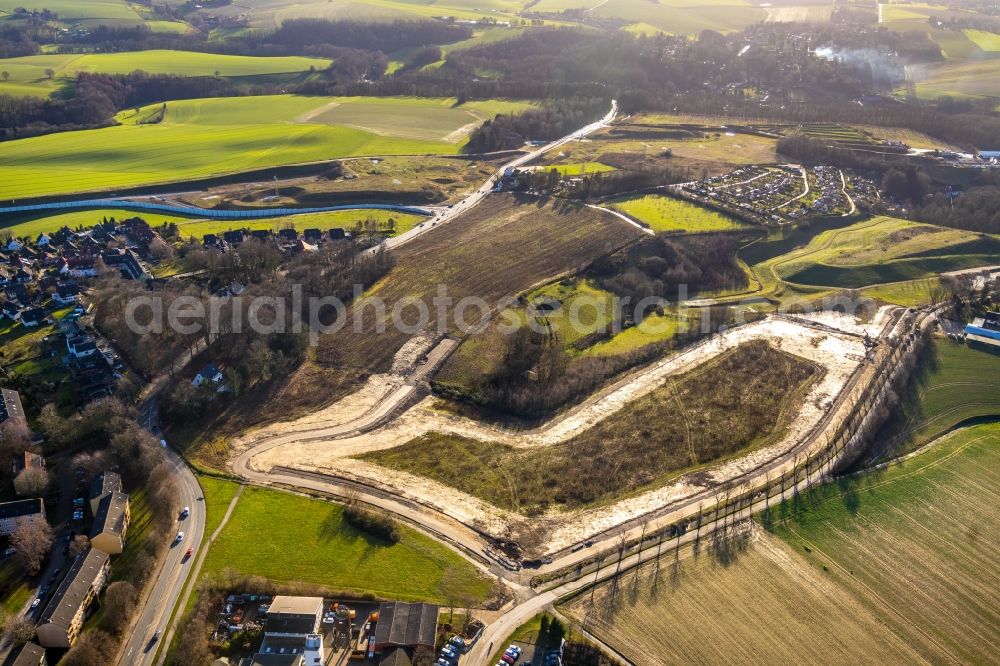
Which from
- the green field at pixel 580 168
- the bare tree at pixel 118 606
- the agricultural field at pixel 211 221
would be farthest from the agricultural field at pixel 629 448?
the green field at pixel 580 168

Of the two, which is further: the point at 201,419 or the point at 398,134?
the point at 398,134

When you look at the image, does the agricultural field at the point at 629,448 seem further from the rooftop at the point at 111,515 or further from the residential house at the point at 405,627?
the rooftop at the point at 111,515

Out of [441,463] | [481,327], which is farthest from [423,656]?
[481,327]

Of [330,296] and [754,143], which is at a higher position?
[754,143]

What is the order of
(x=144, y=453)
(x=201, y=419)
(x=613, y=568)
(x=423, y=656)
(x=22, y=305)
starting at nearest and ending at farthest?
(x=423, y=656) → (x=613, y=568) → (x=144, y=453) → (x=201, y=419) → (x=22, y=305)

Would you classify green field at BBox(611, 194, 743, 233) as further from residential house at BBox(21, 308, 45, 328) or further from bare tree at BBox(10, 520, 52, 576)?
bare tree at BBox(10, 520, 52, 576)

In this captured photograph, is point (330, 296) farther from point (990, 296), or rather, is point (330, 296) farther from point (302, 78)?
point (302, 78)

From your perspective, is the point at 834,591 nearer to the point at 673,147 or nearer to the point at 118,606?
the point at 118,606
